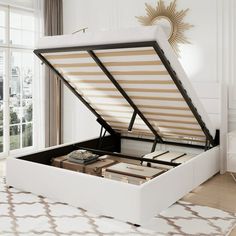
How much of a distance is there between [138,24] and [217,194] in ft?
8.45

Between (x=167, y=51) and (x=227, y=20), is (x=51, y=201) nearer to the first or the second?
(x=167, y=51)

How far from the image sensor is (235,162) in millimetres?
3773

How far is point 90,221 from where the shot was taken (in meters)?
2.73

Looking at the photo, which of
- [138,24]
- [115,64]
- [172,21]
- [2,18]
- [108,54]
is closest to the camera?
[108,54]

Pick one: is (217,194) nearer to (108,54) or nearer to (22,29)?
(108,54)

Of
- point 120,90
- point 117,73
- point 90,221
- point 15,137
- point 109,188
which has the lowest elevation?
point 90,221

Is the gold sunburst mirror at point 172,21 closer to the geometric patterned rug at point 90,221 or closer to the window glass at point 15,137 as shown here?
the geometric patterned rug at point 90,221

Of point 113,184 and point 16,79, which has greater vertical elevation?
point 16,79

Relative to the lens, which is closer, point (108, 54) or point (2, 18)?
point (108, 54)

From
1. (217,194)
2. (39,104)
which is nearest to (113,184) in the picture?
(217,194)

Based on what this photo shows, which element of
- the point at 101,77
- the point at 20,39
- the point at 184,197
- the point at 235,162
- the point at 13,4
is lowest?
the point at 184,197

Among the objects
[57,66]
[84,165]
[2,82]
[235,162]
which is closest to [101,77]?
[57,66]

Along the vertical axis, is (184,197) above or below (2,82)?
below

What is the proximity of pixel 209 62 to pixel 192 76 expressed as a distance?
0.91 feet
